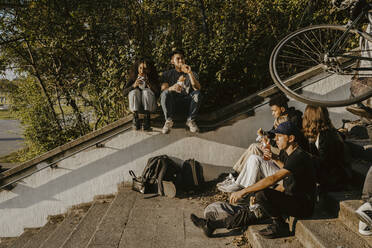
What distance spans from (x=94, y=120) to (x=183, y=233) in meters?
3.84

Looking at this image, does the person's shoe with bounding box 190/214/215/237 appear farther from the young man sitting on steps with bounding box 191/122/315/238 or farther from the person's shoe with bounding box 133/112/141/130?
the person's shoe with bounding box 133/112/141/130

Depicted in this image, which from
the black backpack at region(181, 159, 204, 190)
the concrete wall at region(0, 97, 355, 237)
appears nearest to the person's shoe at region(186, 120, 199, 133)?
the concrete wall at region(0, 97, 355, 237)

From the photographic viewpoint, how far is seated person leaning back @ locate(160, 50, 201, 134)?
4.54 m

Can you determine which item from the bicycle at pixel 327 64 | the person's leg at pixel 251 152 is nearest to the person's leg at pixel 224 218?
the person's leg at pixel 251 152

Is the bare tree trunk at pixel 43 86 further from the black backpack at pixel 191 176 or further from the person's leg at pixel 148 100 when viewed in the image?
the black backpack at pixel 191 176

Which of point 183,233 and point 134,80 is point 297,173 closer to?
point 183,233

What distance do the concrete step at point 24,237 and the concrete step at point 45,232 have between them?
23 cm

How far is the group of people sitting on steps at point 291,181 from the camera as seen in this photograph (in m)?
2.86

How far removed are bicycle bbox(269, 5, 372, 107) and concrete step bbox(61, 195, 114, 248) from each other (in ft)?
11.4

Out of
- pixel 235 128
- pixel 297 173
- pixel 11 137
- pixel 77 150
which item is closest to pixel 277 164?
pixel 297 173

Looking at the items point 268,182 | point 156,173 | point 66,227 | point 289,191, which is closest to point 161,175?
point 156,173

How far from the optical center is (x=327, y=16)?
5762 millimetres

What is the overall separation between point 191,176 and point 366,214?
9.38ft

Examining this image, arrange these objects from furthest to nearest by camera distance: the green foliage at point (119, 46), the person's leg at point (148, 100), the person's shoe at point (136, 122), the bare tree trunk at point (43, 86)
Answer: the bare tree trunk at point (43, 86), the green foliage at point (119, 46), the person's shoe at point (136, 122), the person's leg at point (148, 100)
